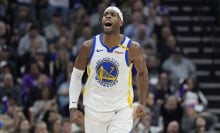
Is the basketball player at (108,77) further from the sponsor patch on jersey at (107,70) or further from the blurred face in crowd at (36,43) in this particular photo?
the blurred face in crowd at (36,43)

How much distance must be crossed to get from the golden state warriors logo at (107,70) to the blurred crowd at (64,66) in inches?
176

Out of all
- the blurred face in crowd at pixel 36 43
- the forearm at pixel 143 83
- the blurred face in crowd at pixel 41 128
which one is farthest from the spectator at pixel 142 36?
the forearm at pixel 143 83

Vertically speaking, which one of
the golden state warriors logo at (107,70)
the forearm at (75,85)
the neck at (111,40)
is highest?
the neck at (111,40)

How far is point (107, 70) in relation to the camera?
398 inches

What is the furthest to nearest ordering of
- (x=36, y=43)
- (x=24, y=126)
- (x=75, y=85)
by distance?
(x=36, y=43) → (x=24, y=126) → (x=75, y=85)

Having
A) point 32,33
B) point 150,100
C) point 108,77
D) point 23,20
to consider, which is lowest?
point 150,100

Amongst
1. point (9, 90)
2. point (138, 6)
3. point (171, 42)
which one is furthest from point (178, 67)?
point (9, 90)

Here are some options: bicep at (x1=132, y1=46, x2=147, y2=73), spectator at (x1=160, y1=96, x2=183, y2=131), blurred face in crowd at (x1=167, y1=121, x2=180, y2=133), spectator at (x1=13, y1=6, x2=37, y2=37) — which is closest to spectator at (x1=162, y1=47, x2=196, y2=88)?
spectator at (x1=160, y1=96, x2=183, y2=131)

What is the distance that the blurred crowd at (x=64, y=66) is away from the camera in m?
15.9

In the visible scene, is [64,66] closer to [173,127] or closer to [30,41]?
[30,41]

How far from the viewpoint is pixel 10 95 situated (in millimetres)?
16562

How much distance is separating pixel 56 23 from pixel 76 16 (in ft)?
2.74

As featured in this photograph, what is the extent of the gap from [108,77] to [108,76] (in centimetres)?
1

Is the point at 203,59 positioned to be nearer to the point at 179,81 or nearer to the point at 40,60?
the point at 179,81
